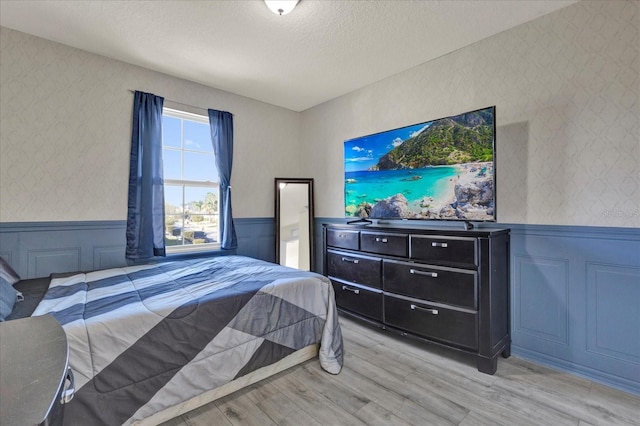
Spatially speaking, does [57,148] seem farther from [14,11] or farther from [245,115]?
[245,115]

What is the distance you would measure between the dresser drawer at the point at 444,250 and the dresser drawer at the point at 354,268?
0.42 metres

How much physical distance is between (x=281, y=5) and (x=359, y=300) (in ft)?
8.48

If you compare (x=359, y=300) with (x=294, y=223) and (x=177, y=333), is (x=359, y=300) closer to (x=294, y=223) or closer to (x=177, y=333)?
(x=294, y=223)

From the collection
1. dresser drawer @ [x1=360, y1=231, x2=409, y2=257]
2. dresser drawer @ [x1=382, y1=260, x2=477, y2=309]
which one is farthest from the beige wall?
dresser drawer @ [x1=360, y1=231, x2=409, y2=257]

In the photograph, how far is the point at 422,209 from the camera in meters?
2.91

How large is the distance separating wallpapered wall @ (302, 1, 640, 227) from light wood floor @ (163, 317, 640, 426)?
1166 millimetres

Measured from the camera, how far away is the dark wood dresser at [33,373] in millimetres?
434

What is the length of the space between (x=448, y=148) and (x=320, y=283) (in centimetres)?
168

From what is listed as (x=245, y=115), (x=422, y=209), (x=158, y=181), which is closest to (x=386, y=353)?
(x=422, y=209)

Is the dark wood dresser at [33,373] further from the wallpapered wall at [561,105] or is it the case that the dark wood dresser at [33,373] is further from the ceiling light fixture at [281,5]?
the wallpapered wall at [561,105]

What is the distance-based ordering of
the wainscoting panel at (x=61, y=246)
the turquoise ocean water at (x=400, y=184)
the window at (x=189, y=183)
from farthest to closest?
1. the window at (x=189, y=183)
2. the turquoise ocean water at (x=400, y=184)
3. the wainscoting panel at (x=61, y=246)

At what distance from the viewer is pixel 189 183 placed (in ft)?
11.5

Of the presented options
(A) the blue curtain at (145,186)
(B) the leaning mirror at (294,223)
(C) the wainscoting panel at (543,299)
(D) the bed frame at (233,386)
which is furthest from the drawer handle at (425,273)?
(A) the blue curtain at (145,186)

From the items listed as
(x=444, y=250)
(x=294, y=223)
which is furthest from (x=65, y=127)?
(x=444, y=250)
